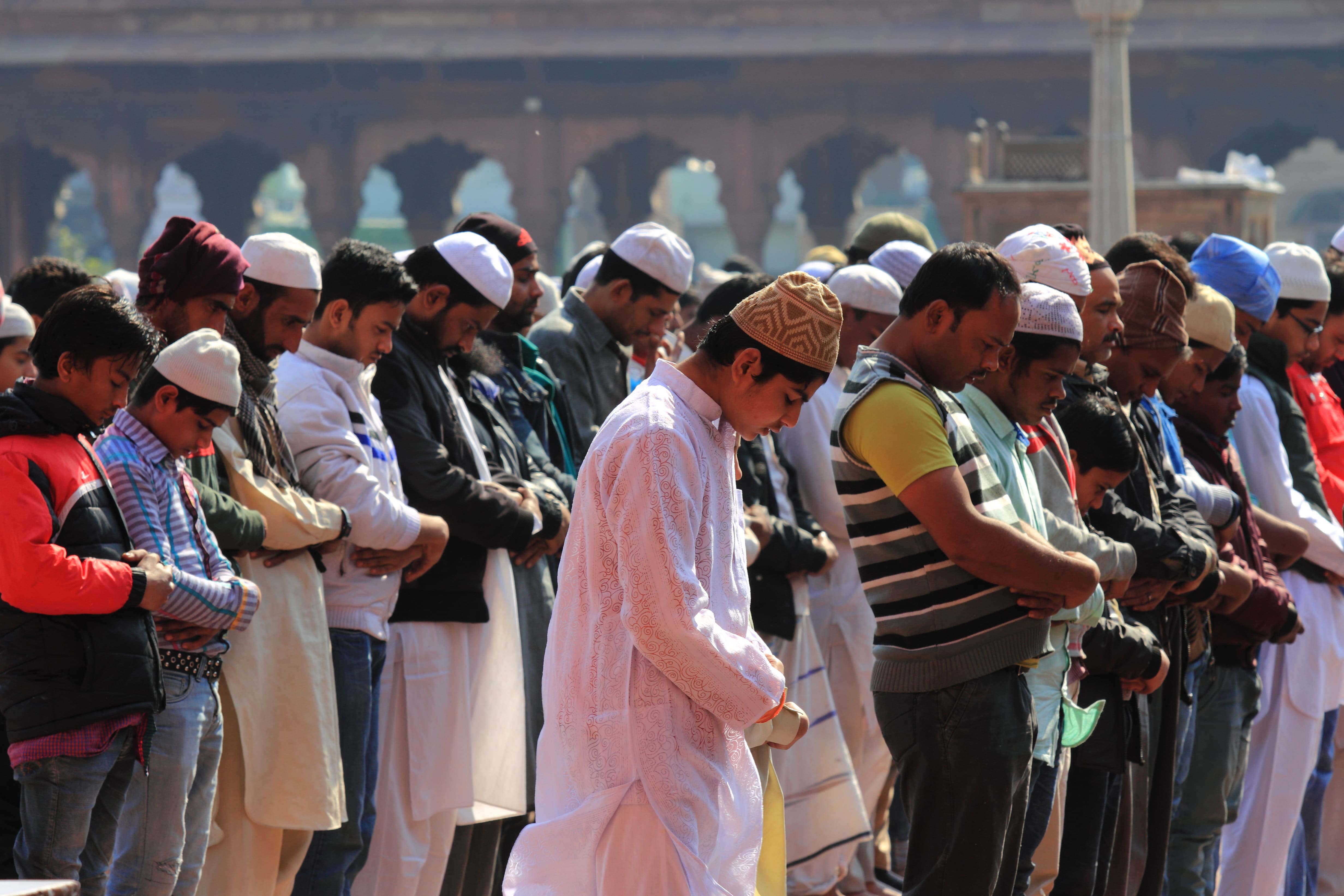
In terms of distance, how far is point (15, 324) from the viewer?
4578 mm

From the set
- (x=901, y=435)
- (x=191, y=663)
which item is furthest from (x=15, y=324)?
(x=901, y=435)

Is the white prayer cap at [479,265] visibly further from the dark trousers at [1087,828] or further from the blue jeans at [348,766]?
the dark trousers at [1087,828]

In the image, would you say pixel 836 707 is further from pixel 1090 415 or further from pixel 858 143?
pixel 858 143

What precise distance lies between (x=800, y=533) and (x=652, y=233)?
0.94 metres

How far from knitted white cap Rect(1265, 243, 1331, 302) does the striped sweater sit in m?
2.46

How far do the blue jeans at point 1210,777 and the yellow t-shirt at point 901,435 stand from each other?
5.68 feet

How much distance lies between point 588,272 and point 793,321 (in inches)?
122

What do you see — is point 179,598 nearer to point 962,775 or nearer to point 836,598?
point 962,775

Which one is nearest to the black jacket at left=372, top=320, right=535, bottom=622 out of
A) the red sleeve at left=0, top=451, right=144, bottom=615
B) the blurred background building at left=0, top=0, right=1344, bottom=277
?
the red sleeve at left=0, top=451, right=144, bottom=615

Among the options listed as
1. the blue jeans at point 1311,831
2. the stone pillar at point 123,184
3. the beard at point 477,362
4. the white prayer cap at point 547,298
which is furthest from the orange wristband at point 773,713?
the stone pillar at point 123,184

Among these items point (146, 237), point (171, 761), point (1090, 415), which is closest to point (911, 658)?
point (1090, 415)

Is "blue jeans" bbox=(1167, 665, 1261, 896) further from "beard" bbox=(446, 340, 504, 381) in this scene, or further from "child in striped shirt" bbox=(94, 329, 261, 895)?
"child in striped shirt" bbox=(94, 329, 261, 895)

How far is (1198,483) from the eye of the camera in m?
4.02

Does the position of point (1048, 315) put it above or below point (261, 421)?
above
